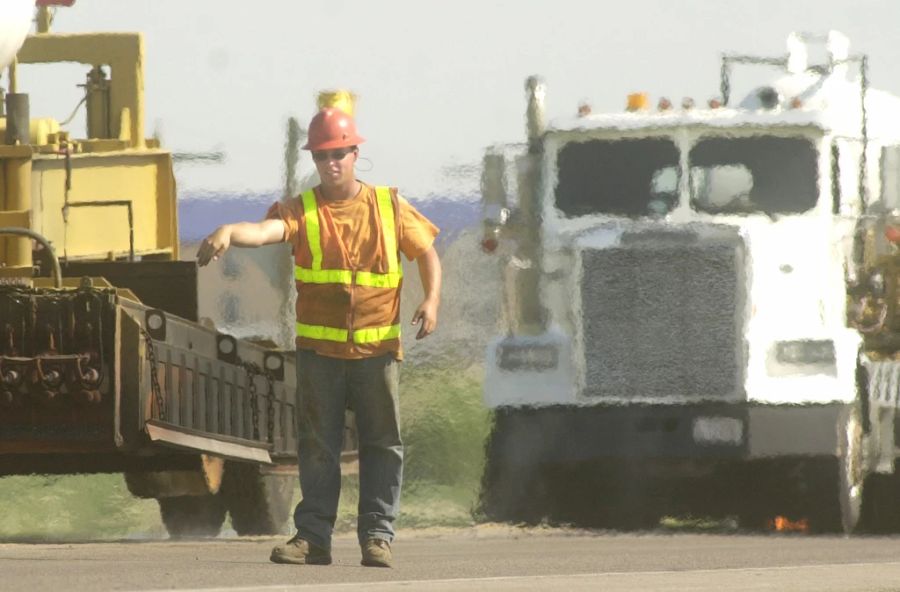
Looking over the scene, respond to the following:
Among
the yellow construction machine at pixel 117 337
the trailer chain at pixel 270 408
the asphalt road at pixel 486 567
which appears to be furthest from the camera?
the trailer chain at pixel 270 408

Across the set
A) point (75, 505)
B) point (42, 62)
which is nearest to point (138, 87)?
point (42, 62)

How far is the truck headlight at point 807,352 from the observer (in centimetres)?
1705

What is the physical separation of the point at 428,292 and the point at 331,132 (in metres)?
0.75

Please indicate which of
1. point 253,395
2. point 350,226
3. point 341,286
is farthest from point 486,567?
point 253,395

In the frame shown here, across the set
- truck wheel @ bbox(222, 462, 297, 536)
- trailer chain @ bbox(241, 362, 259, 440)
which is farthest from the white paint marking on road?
truck wheel @ bbox(222, 462, 297, 536)

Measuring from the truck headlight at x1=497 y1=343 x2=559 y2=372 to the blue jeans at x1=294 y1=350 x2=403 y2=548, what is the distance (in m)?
6.95

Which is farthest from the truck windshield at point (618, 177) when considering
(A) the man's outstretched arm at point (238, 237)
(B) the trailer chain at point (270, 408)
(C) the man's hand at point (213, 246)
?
(C) the man's hand at point (213, 246)

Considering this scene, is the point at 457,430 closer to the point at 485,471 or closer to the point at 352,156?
the point at 485,471

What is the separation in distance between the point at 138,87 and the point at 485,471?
3.87 metres

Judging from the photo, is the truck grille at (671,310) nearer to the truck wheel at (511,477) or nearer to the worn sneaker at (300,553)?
the truck wheel at (511,477)

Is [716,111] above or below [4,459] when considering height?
above

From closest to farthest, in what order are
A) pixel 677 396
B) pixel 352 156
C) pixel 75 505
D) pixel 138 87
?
pixel 352 156, pixel 138 87, pixel 677 396, pixel 75 505

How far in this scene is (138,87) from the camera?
613 inches

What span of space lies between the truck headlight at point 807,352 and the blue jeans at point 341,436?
22.7ft
